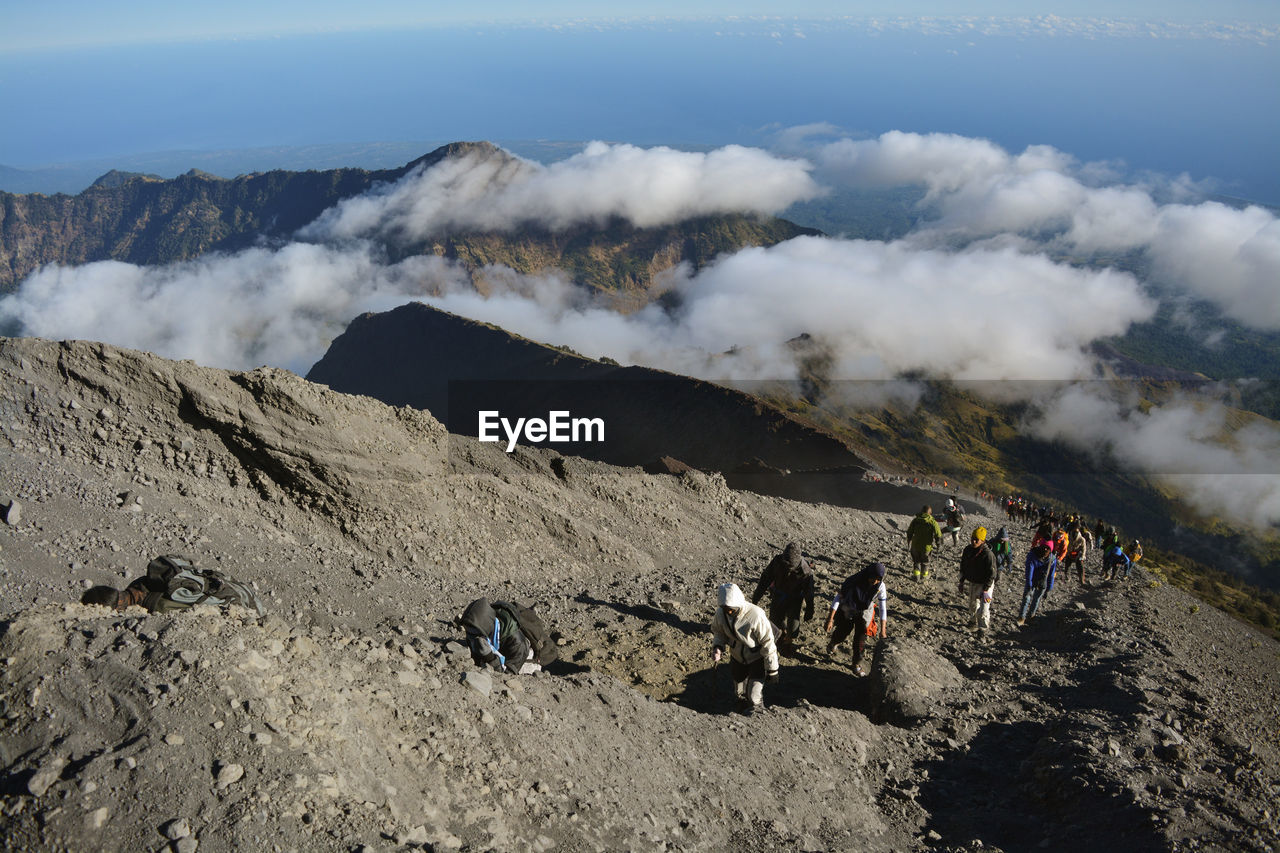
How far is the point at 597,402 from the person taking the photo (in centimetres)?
6294

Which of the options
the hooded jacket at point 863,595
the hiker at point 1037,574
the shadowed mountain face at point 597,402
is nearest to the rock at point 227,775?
the hooded jacket at point 863,595

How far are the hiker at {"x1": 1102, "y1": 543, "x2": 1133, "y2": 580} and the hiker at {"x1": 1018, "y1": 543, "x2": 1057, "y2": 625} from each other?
5581 mm

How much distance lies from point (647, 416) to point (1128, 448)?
589 feet

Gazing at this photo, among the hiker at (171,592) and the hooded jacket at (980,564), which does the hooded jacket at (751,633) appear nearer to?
the hiker at (171,592)

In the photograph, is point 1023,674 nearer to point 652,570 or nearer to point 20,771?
point 652,570

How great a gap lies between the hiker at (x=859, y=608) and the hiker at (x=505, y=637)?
4.21m

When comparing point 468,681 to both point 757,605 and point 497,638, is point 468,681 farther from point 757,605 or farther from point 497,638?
point 757,605

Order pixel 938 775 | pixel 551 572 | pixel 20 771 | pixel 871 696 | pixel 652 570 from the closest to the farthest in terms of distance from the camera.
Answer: pixel 20 771 < pixel 938 775 < pixel 871 696 < pixel 551 572 < pixel 652 570

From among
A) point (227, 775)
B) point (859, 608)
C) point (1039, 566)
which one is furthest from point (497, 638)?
point (1039, 566)

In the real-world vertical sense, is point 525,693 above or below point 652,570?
above

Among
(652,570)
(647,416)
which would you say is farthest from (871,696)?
(647,416)

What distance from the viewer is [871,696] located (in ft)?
31.4

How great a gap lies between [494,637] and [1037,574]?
1031 centimetres

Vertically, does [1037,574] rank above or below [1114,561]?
above
